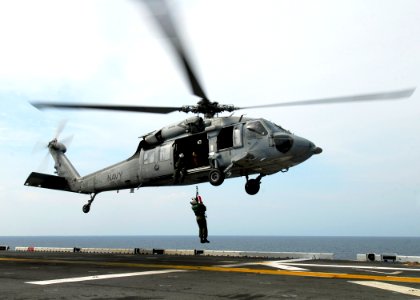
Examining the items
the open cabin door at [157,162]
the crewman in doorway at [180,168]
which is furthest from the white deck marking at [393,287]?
the open cabin door at [157,162]

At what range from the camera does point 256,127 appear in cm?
1833

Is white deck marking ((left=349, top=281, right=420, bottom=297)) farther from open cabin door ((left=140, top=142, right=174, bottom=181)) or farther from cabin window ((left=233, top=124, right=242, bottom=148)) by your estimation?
open cabin door ((left=140, top=142, right=174, bottom=181))

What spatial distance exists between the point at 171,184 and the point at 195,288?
1260cm

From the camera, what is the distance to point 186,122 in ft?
64.1

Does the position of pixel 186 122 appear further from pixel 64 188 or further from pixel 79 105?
pixel 64 188

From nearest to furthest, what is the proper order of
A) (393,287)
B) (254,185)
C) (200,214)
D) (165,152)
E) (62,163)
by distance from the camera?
(393,287) → (254,185) → (200,214) → (165,152) → (62,163)

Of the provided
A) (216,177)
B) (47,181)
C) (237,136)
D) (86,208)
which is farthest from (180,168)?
(47,181)

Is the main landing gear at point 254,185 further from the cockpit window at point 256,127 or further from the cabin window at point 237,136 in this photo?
the cockpit window at point 256,127

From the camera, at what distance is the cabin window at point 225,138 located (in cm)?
1881

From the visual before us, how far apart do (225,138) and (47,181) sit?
12603 mm

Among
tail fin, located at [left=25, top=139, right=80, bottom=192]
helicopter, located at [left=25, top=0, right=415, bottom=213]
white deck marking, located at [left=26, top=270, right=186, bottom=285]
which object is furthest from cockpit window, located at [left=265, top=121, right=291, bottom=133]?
tail fin, located at [left=25, top=139, right=80, bottom=192]

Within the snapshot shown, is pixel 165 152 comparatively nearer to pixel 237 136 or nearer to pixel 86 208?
pixel 237 136

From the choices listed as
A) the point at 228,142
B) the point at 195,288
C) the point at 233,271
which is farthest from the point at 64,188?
the point at 195,288

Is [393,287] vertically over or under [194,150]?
under
